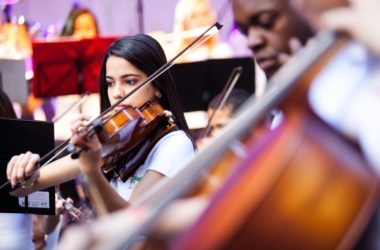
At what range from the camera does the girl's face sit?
186 centimetres

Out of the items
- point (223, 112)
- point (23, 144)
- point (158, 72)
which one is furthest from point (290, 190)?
point (223, 112)

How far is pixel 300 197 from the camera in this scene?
0.82 metres

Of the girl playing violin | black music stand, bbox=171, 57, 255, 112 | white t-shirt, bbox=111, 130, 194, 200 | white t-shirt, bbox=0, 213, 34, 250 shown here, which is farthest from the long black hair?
black music stand, bbox=171, 57, 255, 112

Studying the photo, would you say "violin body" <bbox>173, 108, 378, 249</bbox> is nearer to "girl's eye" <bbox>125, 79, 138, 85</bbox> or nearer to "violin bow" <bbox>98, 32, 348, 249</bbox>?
"violin bow" <bbox>98, 32, 348, 249</bbox>

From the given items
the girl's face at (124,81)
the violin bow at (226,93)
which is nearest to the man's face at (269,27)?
the girl's face at (124,81)

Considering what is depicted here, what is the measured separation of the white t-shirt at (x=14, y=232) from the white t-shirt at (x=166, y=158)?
70 centimetres

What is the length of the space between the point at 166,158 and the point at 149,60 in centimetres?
32

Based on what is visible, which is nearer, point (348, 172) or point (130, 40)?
A: point (348, 172)

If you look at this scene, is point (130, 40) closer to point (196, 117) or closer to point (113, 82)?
point (113, 82)

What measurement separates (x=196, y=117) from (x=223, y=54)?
59 centimetres

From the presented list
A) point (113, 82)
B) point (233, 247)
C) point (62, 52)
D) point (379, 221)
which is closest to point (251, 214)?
point (233, 247)

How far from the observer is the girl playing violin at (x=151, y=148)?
1.73 m

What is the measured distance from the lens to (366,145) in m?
0.80

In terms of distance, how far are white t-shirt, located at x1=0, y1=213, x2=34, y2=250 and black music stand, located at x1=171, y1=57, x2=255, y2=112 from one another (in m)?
1.61
